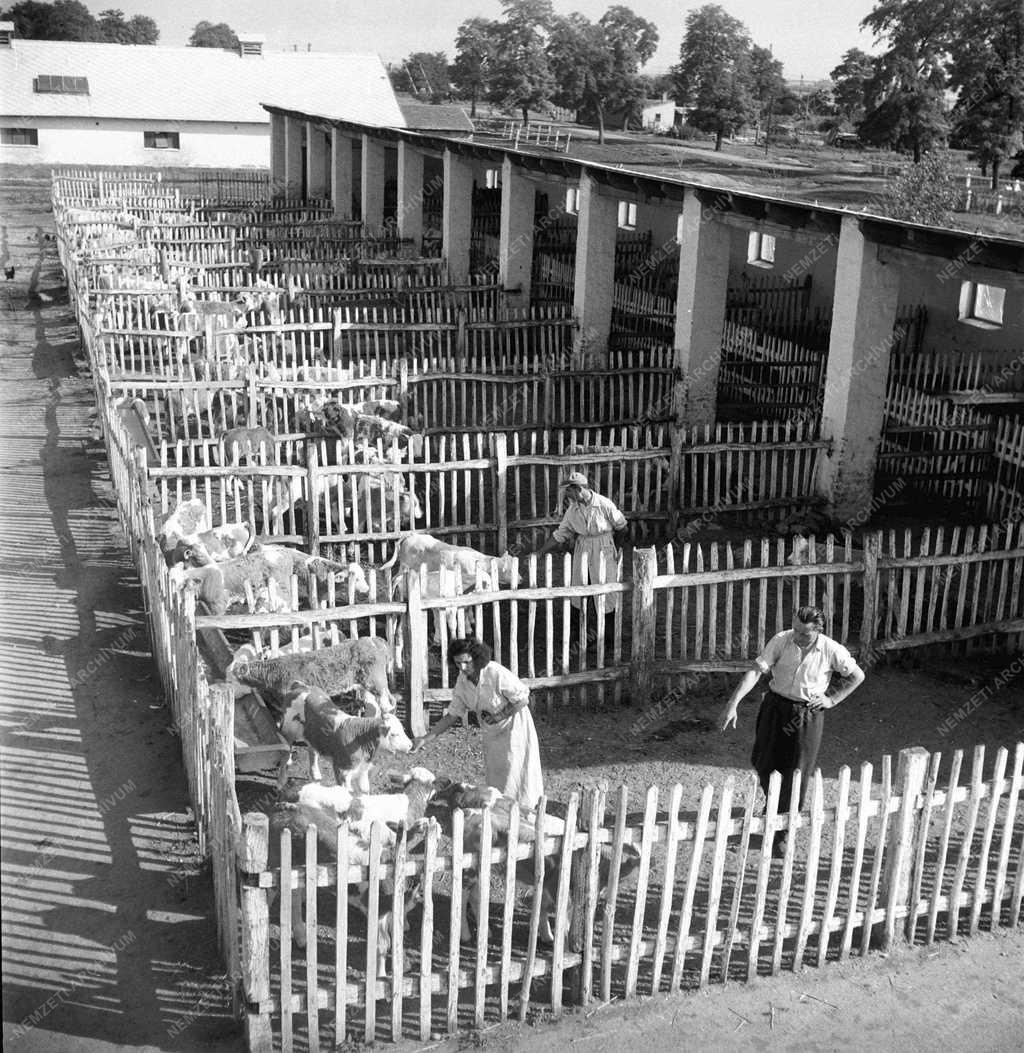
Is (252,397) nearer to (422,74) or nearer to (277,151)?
(277,151)

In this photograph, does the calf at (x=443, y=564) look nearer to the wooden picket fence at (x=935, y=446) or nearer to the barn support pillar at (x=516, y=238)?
the wooden picket fence at (x=935, y=446)

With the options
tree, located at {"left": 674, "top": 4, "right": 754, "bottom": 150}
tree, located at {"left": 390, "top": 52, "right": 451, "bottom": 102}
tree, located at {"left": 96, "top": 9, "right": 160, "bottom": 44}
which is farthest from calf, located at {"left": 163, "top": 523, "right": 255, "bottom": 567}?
tree, located at {"left": 390, "top": 52, "right": 451, "bottom": 102}

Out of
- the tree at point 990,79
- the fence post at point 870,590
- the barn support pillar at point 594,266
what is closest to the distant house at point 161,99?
the tree at point 990,79

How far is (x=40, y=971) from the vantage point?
6785 millimetres

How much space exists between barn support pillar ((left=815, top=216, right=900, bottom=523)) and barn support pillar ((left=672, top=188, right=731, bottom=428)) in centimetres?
320

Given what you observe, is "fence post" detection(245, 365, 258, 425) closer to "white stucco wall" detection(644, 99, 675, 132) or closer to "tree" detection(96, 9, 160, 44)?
"white stucco wall" detection(644, 99, 675, 132)

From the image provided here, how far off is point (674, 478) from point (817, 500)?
215 centimetres

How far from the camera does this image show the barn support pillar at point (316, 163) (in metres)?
42.6

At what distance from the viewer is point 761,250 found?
24516 mm

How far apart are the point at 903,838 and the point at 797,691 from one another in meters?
1.30

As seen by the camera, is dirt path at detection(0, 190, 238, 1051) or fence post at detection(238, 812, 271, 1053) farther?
dirt path at detection(0, 190, 238, 1051)

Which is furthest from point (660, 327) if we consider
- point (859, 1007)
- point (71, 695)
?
point (859, 1007)

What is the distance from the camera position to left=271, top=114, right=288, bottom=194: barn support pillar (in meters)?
47.8

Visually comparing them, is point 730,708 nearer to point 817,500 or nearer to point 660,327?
point 817,500
